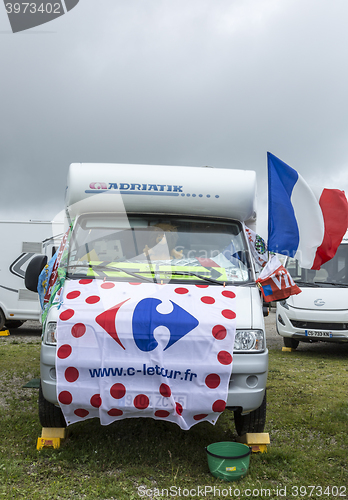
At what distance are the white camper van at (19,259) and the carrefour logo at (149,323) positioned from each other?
27.0ft

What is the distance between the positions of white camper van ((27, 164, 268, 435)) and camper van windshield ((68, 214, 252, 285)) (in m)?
0.01

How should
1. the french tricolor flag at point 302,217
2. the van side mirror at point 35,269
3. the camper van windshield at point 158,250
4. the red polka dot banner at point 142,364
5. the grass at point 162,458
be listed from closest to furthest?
the grass at point 162,458
the red polka dot banner at point 142,364
the camper van windshield at point 158,250
the van side mirror at point 35,269
the french tricolor flag at point 302,217

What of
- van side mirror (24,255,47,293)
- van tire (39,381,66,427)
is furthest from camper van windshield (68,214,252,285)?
van tire (39,381,66,427)

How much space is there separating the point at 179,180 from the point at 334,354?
7856mm

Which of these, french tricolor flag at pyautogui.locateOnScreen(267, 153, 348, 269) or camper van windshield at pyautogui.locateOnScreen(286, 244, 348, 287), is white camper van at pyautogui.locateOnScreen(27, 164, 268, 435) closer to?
french tricolor flag at pyautogui.locateOnScreen(267, 153, 348, 269)

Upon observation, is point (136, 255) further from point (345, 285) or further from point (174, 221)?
point (345, 285)

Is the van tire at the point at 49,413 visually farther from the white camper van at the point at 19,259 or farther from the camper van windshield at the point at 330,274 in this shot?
the white camper van at the point at 19,259

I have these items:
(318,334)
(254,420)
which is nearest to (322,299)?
(318,334)

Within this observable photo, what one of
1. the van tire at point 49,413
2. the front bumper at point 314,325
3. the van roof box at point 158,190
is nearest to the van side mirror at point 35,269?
the van roof box at point 158,190

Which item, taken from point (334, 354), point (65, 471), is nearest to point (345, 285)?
point (334, 354)

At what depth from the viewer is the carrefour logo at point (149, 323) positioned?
3.79m

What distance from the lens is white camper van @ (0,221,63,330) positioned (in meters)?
11.7

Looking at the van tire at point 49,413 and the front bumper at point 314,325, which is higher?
the van tire at point 49,413

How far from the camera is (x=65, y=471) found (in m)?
3.81
